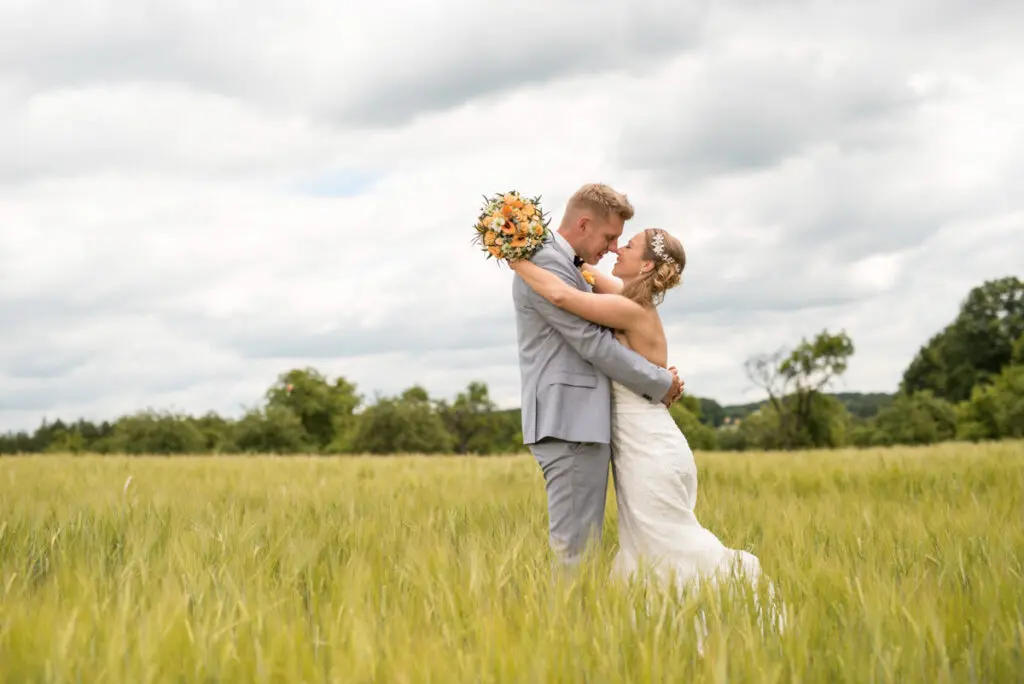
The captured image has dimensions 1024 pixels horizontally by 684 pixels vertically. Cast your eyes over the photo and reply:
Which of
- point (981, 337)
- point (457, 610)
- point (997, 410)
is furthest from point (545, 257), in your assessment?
point (981, 337)

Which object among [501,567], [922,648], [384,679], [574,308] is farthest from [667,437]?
[384,679]

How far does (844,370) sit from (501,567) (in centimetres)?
5282

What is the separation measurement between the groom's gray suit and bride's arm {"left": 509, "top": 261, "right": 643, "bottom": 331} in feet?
0.24

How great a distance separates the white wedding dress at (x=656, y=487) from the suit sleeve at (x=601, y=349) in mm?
Result: 156

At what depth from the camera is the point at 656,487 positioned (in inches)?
179

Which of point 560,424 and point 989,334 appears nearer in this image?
point 560,424

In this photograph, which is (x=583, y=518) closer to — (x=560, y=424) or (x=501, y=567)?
(x=560, y=424)

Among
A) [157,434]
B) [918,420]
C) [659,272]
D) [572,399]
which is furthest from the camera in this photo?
[918,420]

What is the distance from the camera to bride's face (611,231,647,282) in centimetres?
473

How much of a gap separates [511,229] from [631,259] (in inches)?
27.9

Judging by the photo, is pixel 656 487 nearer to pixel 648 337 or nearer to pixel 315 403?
pixel 648 337

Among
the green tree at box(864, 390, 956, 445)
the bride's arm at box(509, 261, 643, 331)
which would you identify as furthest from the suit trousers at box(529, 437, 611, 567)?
the green tree at box(864, 390, 956, 445)

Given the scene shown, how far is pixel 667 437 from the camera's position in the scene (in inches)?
181

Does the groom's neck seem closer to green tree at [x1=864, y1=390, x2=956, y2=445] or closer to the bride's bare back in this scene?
the bride's bare back
